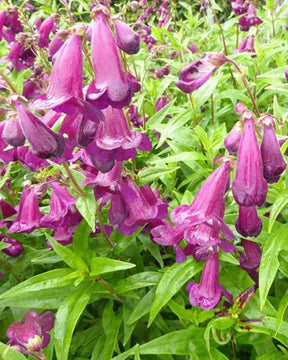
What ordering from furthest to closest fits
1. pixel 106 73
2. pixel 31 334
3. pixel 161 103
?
pixel 161 103 < pixel 31 334 < pixel 106 73

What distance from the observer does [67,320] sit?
1769 millimetres

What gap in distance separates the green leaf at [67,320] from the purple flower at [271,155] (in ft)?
2.95

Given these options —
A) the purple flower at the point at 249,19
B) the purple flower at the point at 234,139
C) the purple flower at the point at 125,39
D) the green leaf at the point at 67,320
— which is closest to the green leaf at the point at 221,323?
the green leaf at the point at 67,320

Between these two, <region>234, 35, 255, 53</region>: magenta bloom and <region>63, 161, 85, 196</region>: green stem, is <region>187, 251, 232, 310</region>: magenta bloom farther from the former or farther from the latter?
<region>234, 35, 255, 53</region>: magenta bloom

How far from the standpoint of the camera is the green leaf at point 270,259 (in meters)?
1.59

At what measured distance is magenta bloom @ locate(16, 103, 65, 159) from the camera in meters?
1.42

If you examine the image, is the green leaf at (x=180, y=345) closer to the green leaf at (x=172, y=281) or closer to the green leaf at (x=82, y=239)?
the green leaf at (x=172, y=281)

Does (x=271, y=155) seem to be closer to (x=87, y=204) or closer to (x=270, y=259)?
(x=270, y=259)

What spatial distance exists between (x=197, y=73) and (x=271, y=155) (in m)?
0.37

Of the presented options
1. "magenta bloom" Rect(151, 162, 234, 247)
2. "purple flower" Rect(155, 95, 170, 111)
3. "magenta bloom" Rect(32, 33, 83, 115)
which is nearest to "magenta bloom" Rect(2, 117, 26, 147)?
"magenta bloom" Rect(32, 33, 83, 115)

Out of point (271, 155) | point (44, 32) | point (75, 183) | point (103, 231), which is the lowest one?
point (103, 231)

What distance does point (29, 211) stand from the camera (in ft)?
6.75

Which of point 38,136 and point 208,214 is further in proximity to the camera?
point 208,214

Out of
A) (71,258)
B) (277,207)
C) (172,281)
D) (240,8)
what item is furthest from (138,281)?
(240,8)
